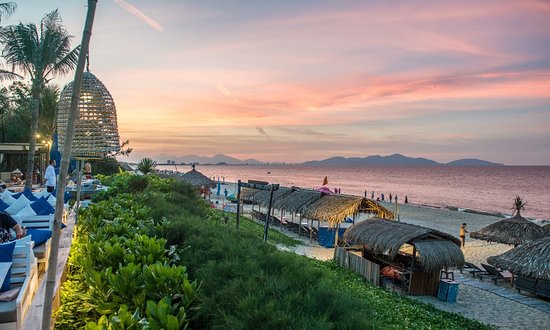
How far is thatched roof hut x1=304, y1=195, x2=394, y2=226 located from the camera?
55.7ft

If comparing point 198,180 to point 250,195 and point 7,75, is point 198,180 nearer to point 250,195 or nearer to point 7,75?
point 250,195

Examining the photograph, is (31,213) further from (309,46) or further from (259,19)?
(309,46)

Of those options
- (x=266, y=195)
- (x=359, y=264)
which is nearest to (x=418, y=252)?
(x=359, y=264)

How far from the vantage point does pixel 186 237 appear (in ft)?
16.2

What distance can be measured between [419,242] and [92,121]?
10.3 m

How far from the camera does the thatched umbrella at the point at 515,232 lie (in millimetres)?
14625

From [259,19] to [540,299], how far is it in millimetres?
12105

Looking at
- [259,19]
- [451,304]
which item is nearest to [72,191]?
[259,19]

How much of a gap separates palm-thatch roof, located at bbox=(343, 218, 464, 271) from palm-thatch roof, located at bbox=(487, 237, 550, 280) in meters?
1.51

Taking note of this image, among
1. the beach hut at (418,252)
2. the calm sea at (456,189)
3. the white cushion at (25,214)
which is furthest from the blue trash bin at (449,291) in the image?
the calm sea at (456,189)

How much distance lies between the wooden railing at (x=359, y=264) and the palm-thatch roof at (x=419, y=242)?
1.65ft

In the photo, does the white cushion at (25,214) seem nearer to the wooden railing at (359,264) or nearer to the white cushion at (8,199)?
the white cushion at (8,199)

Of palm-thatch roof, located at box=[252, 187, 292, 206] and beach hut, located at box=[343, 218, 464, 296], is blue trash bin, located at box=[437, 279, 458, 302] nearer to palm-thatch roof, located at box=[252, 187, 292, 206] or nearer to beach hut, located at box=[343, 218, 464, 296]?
beach hut, located at box=[343, 218, 464, 296]

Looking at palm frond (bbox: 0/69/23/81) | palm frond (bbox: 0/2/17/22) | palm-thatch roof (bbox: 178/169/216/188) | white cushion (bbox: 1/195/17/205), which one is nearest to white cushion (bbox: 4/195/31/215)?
white cushion (bbox: 1/195/17/205)
